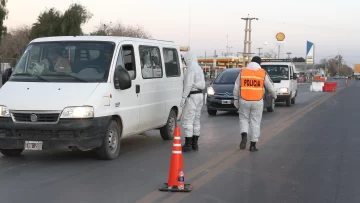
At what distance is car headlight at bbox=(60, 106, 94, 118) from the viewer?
7660 mm

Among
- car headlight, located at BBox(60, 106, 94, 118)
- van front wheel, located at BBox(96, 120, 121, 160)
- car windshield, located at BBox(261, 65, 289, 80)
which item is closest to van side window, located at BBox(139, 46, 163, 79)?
van front wheel, located at BBox(96, 120, 121, 160)

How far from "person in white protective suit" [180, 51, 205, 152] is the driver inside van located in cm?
214

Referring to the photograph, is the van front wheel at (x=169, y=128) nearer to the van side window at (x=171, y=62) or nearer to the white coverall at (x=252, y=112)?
the van side window at (x=171, y=62)

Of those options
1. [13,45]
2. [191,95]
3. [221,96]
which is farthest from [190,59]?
[13,45]

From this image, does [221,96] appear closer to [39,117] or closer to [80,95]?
[80,95]

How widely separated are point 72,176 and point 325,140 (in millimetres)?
6230

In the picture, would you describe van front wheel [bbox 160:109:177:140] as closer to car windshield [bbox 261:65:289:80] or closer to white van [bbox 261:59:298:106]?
white van [bbox 261:59:298:106]

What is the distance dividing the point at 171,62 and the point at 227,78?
7.52 metres

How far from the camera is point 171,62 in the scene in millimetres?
10961

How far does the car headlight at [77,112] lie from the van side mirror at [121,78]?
782mm

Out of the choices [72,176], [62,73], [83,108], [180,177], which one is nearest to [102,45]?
[62,73]

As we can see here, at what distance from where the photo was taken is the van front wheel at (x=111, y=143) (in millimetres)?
8227

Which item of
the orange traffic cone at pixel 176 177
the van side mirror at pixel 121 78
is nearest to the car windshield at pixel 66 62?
the van side mirror at pixel 121 78

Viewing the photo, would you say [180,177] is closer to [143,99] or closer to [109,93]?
[109,93]
